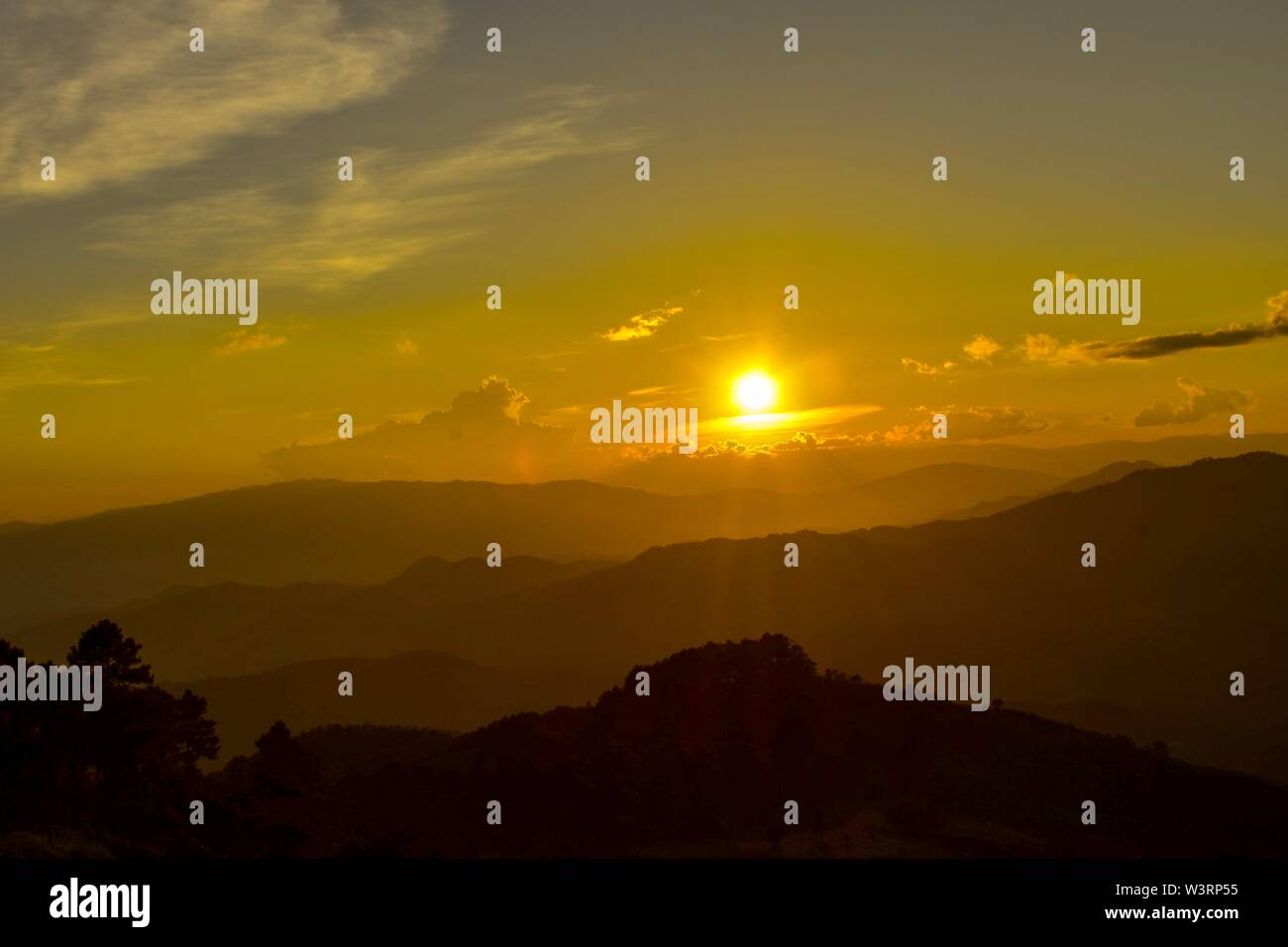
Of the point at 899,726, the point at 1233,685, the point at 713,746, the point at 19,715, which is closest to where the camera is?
the point at 19,715

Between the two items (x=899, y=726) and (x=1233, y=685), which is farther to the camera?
(x=1233, y=685)

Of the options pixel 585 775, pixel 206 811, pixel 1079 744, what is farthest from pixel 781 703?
pixel 206 811

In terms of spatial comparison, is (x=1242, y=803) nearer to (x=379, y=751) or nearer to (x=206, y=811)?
(x=379, y=751)

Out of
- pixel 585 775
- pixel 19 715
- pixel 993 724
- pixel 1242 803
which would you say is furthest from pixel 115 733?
pixel 1242 803

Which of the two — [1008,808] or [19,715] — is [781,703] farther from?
[19,715]

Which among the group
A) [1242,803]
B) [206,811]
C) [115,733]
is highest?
[115,733]

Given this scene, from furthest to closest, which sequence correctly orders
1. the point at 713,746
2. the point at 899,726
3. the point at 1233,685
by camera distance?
the point at 1233,685 → the point at 899,726 → the point at 713,746

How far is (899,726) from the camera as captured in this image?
72688 mm

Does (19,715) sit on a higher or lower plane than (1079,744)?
higher

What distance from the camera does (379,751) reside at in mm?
74250

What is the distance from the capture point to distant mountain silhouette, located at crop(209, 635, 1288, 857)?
2188 inches

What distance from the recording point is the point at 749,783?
6606 centimetres

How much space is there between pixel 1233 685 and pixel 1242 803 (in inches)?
4817

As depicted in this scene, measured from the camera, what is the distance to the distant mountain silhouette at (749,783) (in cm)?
5556
